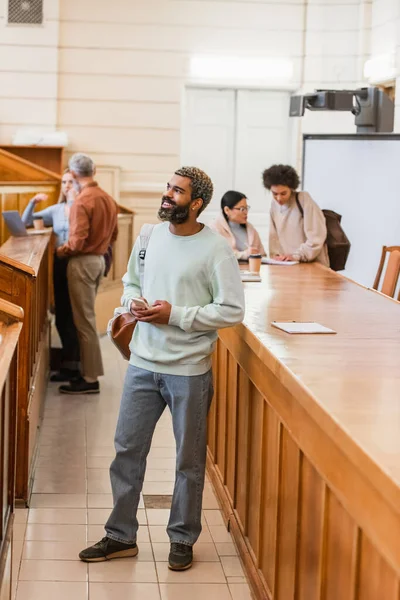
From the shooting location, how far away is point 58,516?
4.56 meters

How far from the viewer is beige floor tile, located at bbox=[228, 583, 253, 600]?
3.71 m

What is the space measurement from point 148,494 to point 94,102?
6.85 meters

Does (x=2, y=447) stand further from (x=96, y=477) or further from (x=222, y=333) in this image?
(x=96, y=477)

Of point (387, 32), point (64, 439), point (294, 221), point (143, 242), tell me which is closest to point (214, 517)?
point (143, 242)

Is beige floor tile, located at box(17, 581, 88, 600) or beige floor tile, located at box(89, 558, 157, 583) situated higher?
beige floor tile, located at box(17, 581, 88, 600)

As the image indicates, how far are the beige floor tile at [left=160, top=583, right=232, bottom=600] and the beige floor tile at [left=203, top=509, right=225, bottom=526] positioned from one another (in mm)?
679

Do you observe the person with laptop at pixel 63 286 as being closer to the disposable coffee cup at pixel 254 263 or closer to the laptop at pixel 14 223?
the laptop at pixel 14 223

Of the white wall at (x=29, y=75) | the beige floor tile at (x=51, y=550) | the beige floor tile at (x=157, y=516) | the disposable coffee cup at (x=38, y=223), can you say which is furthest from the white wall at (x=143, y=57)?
the beige floor tile at (x=51, y=550)

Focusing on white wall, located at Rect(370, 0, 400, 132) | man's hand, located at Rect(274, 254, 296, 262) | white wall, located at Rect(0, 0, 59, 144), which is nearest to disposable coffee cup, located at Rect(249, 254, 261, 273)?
man's hand, located at Rect(274, 254, 296, 262)

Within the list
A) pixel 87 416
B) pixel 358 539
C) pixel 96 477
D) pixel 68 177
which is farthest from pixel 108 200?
pixel 358 539

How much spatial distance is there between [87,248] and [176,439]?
317 centimetres

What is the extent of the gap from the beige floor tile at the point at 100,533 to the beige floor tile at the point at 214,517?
0.32 m

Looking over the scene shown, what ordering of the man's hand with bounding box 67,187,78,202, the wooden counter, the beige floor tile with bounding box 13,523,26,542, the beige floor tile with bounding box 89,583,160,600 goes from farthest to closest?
the man's hand with bounding box 67,187,78,202 < the beige floor tile with bounding box 13,523,26,542 < the beige floor tile with bounding box 89,583,160,600 < the wooden counter

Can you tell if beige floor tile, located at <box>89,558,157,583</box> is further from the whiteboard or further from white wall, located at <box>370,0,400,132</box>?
white wall, located at <box>370,0,400,132</box>
